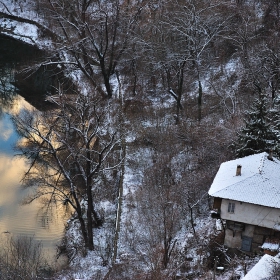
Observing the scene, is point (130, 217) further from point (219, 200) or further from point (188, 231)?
point (219, 200)

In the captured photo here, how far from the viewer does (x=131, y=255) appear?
21641mm

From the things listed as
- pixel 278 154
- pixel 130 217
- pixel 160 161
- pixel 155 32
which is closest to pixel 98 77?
pixel 155 32

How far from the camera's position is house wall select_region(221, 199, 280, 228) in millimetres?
18969

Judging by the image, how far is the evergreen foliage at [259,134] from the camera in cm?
2267

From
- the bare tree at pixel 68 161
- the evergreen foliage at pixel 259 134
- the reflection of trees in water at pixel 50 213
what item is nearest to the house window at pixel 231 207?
the evergreen foliage at pixel 259 134

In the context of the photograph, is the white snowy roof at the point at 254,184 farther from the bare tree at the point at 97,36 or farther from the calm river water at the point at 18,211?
the bare tree at the point at 97,36

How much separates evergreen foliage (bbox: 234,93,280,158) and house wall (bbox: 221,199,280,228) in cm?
453

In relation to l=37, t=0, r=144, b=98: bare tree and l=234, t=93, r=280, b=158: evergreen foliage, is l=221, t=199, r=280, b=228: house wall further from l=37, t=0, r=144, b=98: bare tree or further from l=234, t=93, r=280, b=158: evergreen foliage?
l=37, t=0, r=144, b=98: bare tree

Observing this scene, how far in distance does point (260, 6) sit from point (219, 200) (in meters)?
30.9

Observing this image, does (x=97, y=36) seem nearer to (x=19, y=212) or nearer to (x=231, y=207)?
(x=19, y=212)

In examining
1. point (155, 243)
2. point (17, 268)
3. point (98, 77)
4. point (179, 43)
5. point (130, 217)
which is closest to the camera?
point (17, 268)

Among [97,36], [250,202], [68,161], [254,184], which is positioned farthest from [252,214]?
[97,36]

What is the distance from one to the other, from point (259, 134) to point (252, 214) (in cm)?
526

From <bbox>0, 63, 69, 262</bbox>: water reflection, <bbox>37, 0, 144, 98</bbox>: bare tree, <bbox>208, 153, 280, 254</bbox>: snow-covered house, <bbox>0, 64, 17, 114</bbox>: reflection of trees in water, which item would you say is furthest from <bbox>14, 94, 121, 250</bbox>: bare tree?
<bbox>208, 153, 280, 254</bbox>: snow-covered house
